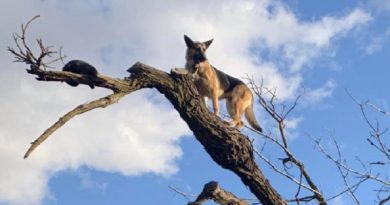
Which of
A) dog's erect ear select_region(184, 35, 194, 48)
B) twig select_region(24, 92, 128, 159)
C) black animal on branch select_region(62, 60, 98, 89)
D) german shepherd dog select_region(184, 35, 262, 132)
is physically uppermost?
dog's erect ear select_region(184, 35, 194, 48)

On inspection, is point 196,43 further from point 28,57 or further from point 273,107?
point 28,57

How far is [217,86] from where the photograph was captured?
7629 mm

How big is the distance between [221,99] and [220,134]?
9.58 feet

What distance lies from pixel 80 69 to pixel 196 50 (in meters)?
3.28

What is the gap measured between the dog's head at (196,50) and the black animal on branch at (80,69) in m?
2.92

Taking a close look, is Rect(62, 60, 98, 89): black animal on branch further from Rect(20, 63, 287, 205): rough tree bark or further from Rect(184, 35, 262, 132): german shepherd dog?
Rect(184, 35, 262, 132): german shepherd dog

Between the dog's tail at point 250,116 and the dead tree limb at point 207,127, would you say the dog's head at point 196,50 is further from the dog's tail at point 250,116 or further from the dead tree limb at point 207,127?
the dead tree limb at point 207,127

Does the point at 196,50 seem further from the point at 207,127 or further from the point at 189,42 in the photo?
the point at 207,127

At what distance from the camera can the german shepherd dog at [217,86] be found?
737cm

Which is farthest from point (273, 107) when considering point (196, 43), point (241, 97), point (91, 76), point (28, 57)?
point (28, 57)

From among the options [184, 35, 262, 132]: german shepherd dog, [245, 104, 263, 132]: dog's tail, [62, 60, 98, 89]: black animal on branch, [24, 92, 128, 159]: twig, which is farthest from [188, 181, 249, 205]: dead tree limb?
[245, 104, 263, 132]: dog's tail

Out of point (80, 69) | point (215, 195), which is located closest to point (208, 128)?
point (215, 195)

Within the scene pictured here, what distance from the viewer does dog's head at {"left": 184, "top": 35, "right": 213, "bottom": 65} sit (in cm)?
Result: 762

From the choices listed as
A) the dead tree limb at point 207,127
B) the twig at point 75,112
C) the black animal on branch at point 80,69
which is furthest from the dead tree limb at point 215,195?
the black animal on branch at point 80,69
